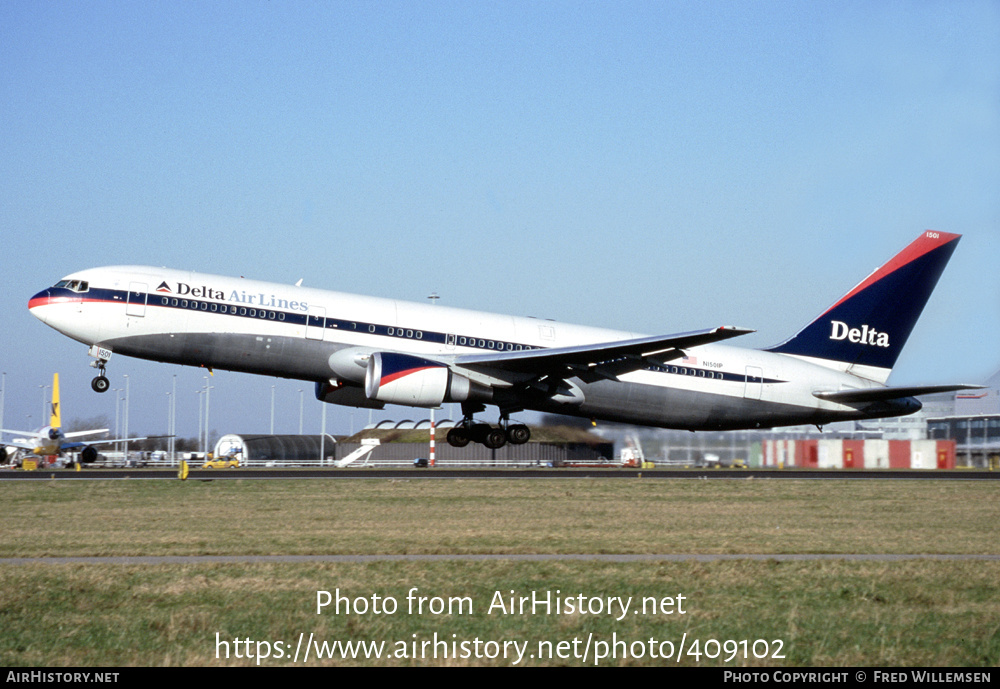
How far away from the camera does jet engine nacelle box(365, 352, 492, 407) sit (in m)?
29.5

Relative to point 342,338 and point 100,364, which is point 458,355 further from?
point 100,364

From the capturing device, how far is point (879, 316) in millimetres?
38875

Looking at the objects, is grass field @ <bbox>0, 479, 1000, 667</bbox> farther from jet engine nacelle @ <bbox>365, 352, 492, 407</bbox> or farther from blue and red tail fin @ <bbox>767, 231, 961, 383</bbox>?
blue and red tail fin @ <bbox>767, 231, 961, 383</bbox>

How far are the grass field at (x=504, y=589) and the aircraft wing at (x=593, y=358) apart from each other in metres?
4.24

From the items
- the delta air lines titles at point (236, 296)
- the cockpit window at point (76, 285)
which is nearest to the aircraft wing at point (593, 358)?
the delta air lines titles at point (236, 296)

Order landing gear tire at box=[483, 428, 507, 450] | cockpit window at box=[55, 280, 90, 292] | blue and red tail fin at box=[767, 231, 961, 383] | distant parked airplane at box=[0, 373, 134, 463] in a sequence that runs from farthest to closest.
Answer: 1. distant parked airplane at box=[0, 373, 134, 463]
2. blue and red tail fin at box=[767, 231, 961, 383]
3. landing gear tire at box=[483, 428, 507, 450]
4. cockpit window at box=[55, 280, 90, 292]

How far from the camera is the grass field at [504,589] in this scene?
43.8 ft

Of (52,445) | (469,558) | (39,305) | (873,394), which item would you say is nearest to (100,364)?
(39,305)

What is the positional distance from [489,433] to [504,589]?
17071 millimetres

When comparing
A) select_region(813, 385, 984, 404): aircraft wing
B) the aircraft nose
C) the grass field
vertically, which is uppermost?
the aircraft nose

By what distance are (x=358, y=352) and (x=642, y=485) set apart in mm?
17205

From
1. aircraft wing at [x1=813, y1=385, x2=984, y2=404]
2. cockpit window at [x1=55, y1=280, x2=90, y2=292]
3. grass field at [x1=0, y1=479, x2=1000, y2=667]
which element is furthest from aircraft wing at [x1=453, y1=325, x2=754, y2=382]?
cockpit window at [x1=55, y1=280, x2=90, y2=292]

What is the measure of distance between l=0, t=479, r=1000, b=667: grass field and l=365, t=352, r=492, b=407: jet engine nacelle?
3.33 meters

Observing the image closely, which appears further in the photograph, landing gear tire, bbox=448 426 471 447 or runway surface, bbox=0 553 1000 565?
landing gear tire, bbox=448 426 471 447
